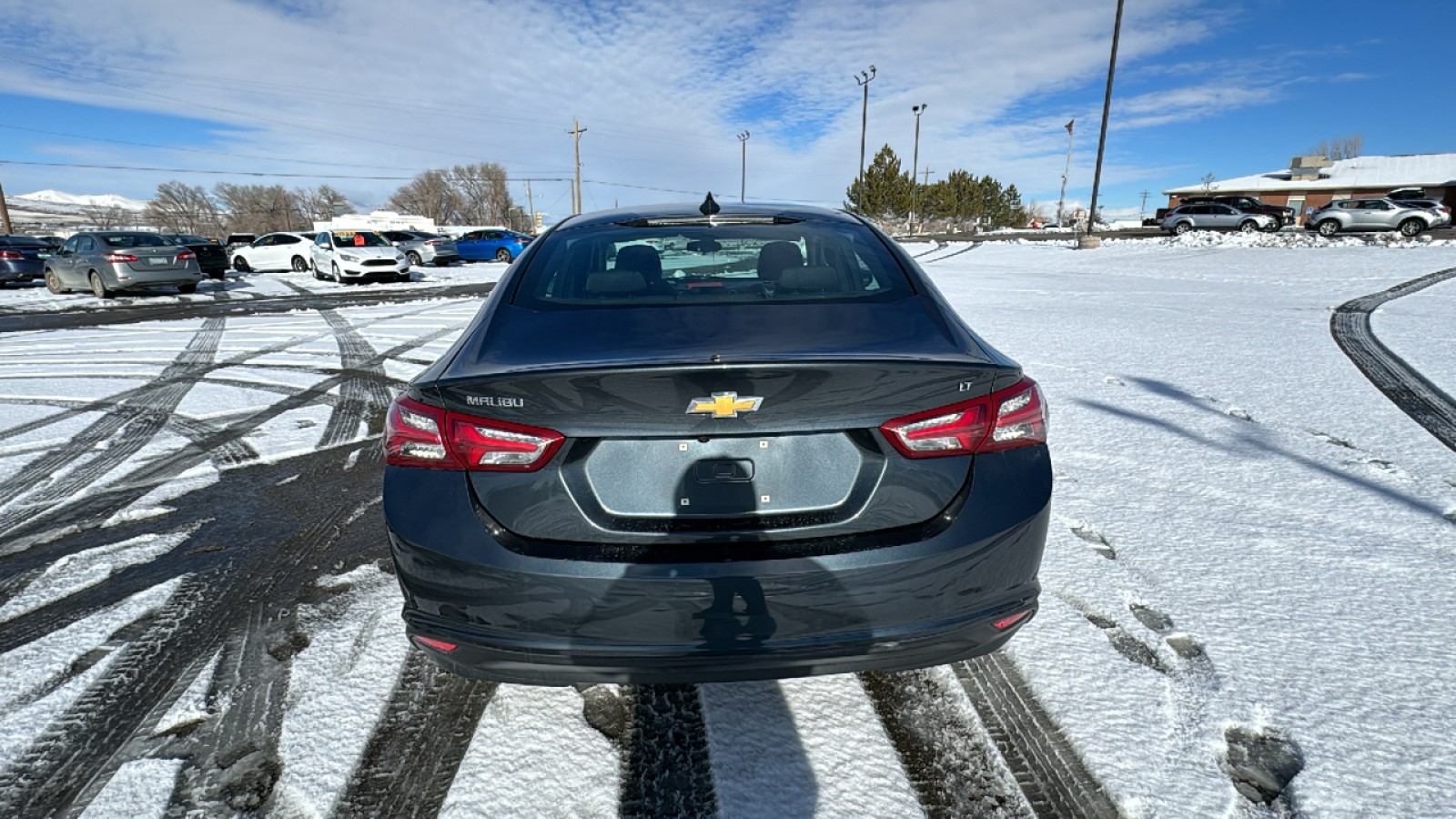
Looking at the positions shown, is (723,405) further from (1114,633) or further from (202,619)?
(202,619)

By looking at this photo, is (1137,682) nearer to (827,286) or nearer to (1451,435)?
(827,286)

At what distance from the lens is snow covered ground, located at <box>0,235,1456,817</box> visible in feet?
5.73

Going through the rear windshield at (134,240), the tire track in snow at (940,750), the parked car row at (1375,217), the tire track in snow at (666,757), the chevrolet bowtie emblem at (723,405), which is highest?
the parked car row at (1375,217)

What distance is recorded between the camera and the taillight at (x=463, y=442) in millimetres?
1623

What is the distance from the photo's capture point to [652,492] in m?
1.62

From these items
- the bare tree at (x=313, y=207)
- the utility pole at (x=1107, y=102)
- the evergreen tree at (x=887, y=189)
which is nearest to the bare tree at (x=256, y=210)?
the bare tree at (x=313, y=207)

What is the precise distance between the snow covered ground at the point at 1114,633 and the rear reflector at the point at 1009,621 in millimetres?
395

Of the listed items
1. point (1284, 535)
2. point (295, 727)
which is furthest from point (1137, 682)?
point (295, 727)

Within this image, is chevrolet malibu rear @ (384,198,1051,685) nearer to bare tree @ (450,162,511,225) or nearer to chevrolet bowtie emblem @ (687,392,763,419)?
chevrolet bowtie emblem @ (687,392,763,419)

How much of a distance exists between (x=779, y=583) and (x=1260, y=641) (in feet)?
5.69

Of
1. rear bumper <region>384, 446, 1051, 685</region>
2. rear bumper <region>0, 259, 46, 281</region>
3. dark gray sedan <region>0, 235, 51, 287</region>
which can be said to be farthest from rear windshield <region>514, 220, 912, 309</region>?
rear bumper <region>0, 259, 46, 281</region>

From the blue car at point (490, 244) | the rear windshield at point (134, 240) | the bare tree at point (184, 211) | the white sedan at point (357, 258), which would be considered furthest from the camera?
the bare tree at point (184, 211)

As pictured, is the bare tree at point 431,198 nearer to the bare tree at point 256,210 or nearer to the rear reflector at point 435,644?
the bare tree at point 256,210

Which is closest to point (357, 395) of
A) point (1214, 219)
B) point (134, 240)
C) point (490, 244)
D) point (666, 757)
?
point (666, 757)
